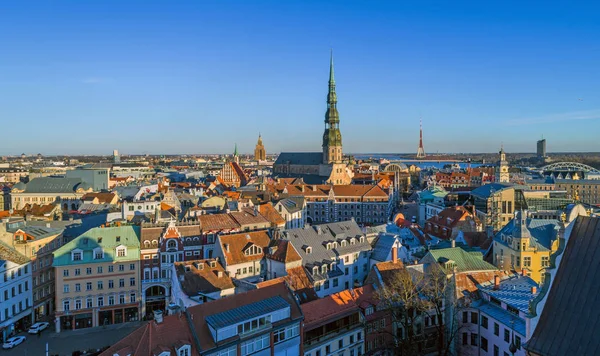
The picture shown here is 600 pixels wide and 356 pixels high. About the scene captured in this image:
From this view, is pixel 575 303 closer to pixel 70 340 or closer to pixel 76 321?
pixel 70 340

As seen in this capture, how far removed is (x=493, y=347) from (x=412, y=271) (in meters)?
9.05

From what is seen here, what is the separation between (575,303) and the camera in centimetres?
2078

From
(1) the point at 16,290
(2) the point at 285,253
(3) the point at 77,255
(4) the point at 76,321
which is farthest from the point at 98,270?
(2) the point at 285,253

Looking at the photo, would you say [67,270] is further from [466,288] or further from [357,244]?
[466,288]

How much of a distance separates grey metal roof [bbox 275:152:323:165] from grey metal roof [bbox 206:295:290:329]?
12529 centimetres

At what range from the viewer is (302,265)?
159 feet

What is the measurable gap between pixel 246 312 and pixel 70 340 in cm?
2761

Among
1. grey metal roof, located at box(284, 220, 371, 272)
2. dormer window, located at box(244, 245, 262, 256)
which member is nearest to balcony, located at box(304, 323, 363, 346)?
grey metal roof, located at box(284, 220, 371, 272)

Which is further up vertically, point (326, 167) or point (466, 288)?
point (326, 167)

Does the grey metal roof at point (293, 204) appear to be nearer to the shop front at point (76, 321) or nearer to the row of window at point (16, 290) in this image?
the shop front at point (76, 321)

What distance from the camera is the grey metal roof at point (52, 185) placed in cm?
11425

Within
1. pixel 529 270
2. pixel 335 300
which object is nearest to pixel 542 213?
pixel 529 270

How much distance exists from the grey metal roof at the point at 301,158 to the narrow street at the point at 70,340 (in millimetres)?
112678

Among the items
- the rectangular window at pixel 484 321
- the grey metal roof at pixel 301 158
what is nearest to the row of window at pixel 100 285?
the rectangular window at pixel 484 321
